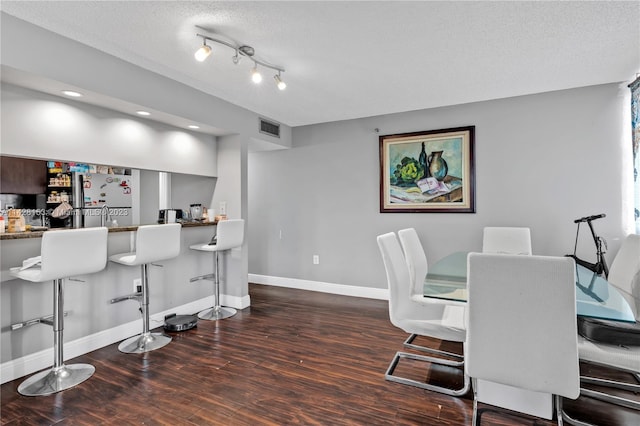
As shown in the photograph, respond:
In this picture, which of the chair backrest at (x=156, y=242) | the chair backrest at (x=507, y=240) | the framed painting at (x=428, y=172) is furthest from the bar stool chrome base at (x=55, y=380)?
the chair backrest at (x=507, y=240)

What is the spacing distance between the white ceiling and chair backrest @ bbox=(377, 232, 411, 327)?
1447mm

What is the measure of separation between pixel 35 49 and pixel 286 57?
1694 millimetres

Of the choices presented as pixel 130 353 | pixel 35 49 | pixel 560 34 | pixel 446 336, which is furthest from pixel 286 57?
pixel 130 353

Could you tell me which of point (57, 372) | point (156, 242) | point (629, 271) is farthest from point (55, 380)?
point (629, 271)

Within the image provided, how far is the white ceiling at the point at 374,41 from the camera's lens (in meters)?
1.92

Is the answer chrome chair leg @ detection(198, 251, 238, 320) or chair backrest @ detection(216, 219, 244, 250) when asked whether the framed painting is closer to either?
chair backrest @ detection(216, 219, 244, 250)

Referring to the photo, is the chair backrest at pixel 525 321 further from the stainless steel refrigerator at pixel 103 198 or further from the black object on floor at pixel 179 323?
the stainless steel refrigerator at pixel 103 198

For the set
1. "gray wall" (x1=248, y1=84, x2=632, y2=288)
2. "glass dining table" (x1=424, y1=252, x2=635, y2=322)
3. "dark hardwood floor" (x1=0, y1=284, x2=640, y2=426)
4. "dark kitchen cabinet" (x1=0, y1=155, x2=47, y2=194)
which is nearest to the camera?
"glass dining table" (x1=424, y1=252, x2=635, y2=322)

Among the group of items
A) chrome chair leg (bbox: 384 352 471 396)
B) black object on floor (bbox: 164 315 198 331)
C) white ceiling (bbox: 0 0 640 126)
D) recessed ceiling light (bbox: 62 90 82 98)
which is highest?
white ceiling (bbox: 0 0 640 126)

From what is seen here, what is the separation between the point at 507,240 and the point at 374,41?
2.28 meters

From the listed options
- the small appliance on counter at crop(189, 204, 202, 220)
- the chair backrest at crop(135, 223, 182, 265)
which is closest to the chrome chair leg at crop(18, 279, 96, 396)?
the chair backrest at crop(135, 223, 182, 265)

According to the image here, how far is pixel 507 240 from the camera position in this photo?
10.3 feet

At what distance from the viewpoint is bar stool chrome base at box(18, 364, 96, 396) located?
206 centimetres

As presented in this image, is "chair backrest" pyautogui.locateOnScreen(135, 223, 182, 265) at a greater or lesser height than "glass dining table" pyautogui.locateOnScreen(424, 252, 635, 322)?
greater
